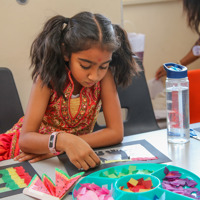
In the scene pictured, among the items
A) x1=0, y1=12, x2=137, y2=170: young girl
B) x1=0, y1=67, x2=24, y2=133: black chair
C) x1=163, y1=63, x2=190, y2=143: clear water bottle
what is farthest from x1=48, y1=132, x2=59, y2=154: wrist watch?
x1=0, y1=67, x2=24, y2=133: black chair

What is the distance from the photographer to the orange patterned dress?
1.32 meters

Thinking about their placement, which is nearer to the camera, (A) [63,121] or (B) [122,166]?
(B) [122,166]

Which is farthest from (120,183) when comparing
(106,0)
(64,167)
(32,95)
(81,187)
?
(106,0)

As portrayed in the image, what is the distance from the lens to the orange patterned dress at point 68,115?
52.1 inches

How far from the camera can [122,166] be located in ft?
3.11

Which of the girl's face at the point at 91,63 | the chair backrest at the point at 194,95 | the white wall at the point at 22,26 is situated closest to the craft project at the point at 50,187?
the girl's face at the point at 91,63

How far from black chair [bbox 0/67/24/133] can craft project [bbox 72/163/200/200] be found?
81 centimetres

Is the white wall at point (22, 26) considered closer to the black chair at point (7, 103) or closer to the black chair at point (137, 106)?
the black chair at point (7, 103)

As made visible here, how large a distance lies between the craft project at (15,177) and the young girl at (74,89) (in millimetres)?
51

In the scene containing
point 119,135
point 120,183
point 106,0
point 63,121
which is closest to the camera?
point 120,183

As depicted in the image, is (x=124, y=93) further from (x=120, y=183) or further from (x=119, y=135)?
(x=120, y=183)

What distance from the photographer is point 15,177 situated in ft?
3.08

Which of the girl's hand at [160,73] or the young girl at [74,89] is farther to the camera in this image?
the girl's hand at [160,73]

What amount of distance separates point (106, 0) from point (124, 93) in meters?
0.65
